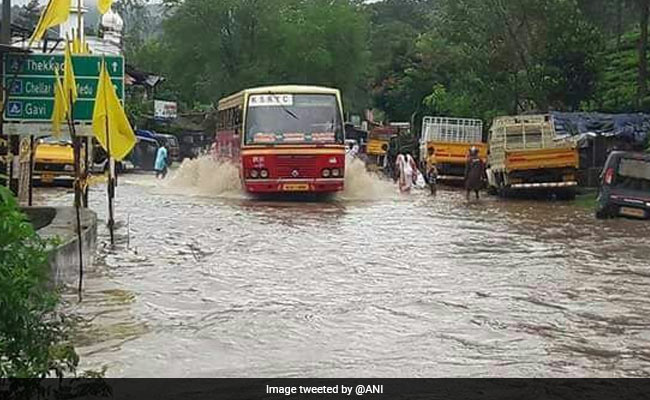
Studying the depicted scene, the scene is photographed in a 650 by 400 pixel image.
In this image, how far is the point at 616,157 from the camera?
20547 millimetres

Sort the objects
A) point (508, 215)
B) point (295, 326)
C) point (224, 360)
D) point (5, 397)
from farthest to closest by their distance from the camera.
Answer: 1. point (508, 215)
2. point (295, 326)
3. point (224, 360)
4. point (5, 397)

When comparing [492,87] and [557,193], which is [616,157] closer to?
[557,193]

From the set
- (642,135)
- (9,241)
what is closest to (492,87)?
(642,135)

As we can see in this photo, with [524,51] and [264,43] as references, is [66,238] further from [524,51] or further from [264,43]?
[264,43]

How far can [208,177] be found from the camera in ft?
99.7

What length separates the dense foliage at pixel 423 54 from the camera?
33969mm

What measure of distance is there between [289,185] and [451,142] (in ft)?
40.7

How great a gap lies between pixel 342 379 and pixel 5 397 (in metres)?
2.43

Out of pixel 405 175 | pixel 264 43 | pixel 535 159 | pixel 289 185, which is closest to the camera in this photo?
pixel 289 185

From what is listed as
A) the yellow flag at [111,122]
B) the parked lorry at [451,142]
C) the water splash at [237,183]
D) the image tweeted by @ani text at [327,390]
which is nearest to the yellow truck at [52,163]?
the water splash at [237,183]

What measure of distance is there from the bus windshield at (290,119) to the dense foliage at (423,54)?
11767 millimetres

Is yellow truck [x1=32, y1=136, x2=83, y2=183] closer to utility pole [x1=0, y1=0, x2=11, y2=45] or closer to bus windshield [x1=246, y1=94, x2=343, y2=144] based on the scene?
bus windshield [x1=246, y1=94, x2=343, y2=144]

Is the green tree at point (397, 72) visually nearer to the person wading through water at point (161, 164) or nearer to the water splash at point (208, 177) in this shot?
the person wading through water at point (161, 164)
